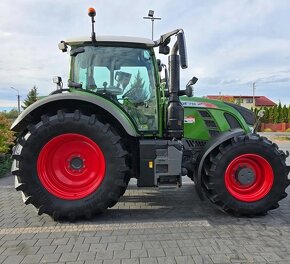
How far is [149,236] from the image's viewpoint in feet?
14.5

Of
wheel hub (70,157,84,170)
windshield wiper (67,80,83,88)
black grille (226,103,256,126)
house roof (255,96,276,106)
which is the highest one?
house roof (255,96,276,106)

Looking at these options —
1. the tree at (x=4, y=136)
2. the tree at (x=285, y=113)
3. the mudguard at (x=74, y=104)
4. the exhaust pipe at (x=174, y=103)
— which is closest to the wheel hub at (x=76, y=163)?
the mudguard at (x=74, y=104)

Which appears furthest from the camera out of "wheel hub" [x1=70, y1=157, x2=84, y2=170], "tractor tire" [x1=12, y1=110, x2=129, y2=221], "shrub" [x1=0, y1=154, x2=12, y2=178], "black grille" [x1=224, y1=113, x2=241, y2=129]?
"shrub" [x1=0, y1=154, x2=12, y2=178]

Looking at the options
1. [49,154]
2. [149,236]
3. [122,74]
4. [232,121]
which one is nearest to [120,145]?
[49,154]

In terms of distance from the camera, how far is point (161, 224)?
489 cm

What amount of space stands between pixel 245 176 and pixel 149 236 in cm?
183

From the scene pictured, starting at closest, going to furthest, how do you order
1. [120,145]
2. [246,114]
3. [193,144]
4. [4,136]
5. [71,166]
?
[120,145] < [71,166] < [193,144] < [246,114] < [4,136]

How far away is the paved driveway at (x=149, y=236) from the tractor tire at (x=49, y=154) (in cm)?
26

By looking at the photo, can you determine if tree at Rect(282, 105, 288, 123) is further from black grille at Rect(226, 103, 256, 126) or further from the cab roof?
the cab roof

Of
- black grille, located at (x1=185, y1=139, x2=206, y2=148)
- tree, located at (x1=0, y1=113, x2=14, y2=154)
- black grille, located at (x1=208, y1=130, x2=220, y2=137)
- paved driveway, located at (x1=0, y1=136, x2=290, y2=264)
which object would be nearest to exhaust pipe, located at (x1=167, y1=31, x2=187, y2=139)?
black grille, located at (x1=185, y1=139, x2=206, y2=148)

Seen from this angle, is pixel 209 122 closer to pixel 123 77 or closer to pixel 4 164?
pixel 123 77

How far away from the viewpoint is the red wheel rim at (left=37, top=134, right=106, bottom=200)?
4.98 m

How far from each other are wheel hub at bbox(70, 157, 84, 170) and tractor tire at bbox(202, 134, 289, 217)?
1858 mm

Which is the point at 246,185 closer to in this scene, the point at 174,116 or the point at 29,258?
the point at 174,116
